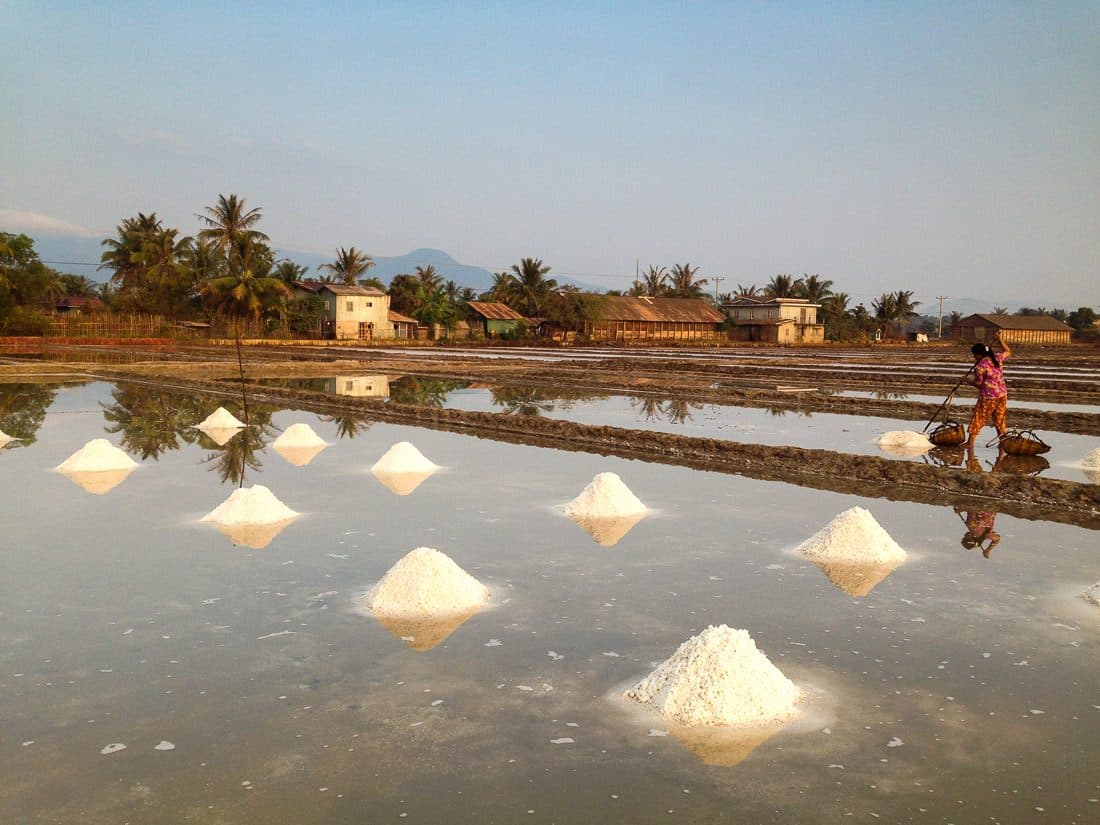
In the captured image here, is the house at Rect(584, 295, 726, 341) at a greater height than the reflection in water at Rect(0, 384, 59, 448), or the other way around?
the house at Rect(584, 295, 726, 341)

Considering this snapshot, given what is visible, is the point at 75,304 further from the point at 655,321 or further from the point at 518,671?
the point at 518,671

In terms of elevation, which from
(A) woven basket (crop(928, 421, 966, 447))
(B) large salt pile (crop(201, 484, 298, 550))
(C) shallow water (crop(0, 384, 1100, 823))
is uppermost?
(A) woven basket (crop(928, 421, 966, 447))

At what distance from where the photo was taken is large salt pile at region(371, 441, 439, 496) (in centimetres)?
868

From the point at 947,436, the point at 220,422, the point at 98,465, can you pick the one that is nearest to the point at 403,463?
the point at 98,465

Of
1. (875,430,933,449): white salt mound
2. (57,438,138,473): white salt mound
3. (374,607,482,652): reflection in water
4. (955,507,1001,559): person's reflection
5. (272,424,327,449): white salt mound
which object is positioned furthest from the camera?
(875,430,933,449): white salt mound

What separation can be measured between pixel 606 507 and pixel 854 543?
6.30ft

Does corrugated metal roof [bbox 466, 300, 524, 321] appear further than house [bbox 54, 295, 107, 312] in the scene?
Yes

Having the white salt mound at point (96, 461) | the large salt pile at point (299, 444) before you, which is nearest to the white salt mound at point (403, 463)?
the large salt pile at point (299, 444)

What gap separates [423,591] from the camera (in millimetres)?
4859

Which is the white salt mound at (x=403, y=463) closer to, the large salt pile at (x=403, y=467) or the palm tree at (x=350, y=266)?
the large salt pile at (x=403, y=467)

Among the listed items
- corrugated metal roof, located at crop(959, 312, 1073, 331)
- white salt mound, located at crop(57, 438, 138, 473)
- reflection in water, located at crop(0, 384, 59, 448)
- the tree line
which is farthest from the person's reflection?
corrugated metal roof, located at crop(959, 312, 1073, 331)

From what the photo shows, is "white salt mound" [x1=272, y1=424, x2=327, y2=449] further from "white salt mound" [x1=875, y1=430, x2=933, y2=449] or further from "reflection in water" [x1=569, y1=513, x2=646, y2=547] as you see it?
"white salt mound" [x1=875, y1=430, x2=933, y2=449]

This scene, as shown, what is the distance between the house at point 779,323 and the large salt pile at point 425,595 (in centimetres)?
5505

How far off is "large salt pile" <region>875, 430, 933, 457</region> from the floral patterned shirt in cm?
87
